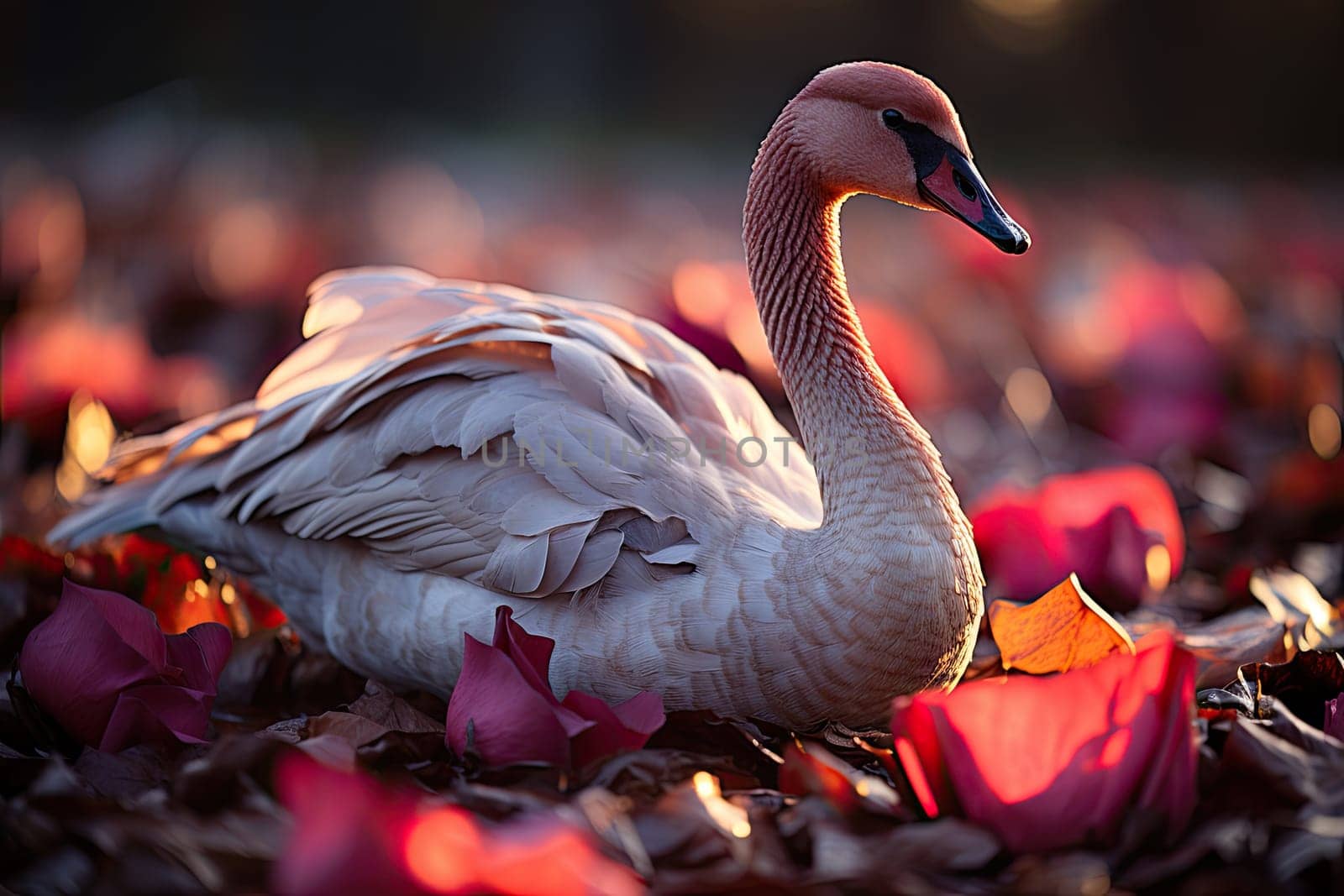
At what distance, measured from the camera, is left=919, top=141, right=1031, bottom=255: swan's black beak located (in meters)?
1.76

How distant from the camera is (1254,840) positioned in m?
1.18

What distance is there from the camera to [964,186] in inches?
70.2

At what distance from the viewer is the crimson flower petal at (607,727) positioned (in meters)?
1.36

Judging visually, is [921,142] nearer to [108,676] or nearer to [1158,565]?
[1158,565]

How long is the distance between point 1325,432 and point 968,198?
49.7 inches

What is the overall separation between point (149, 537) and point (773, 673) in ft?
4.06

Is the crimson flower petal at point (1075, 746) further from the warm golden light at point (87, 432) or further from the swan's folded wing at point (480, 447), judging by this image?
the warm golden light at point (87, 432)

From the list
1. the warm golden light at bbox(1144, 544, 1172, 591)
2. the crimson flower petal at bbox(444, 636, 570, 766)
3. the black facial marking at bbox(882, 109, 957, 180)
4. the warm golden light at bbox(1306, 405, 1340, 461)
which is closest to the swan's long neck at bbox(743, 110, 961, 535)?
the black facial marking at bbox(882, 109, 957, 180)

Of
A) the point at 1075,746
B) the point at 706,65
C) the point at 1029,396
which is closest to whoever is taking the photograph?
the point at 1075,746

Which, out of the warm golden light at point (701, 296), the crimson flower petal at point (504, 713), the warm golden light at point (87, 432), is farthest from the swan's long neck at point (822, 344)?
the warm golden light at point (87, 432)

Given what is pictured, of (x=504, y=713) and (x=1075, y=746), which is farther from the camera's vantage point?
(x=504, y=713)

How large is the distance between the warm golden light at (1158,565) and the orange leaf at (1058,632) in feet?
1.29

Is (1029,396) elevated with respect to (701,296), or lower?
lower

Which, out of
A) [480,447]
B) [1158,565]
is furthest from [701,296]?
[1158,565]
